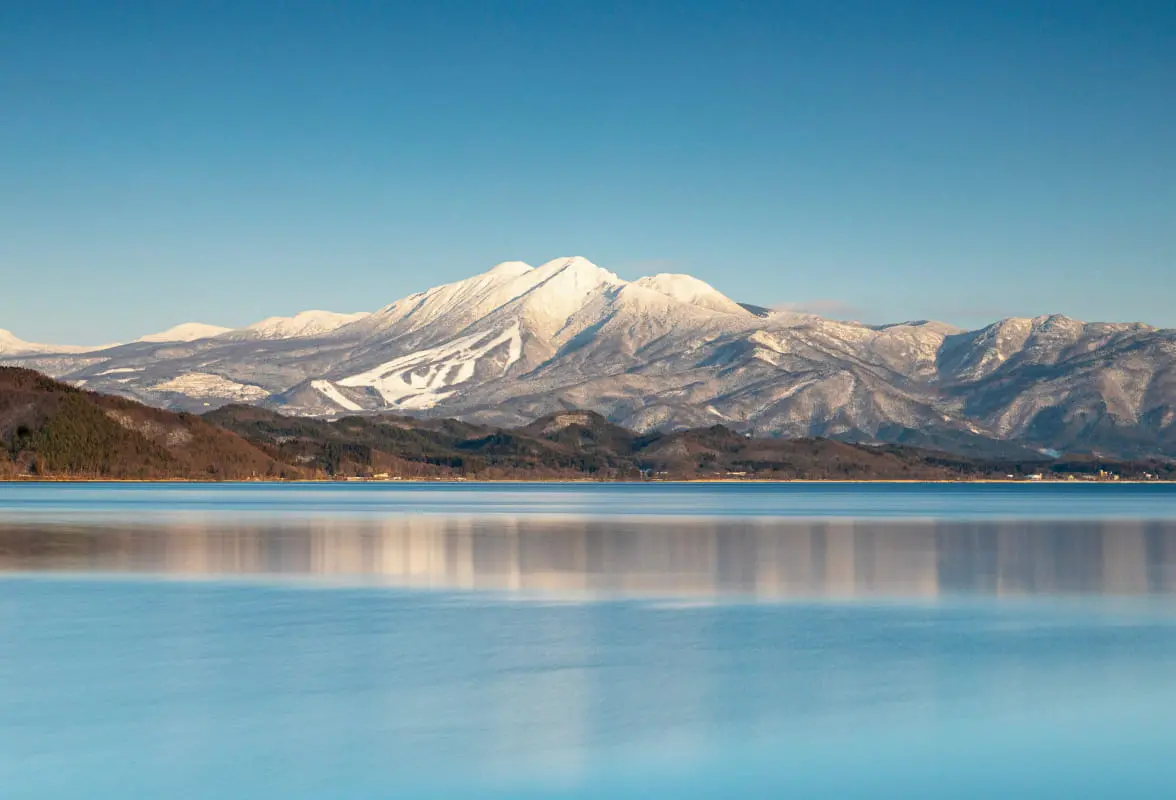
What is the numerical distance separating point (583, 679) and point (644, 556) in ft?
124

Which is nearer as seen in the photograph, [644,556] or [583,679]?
[583,679]

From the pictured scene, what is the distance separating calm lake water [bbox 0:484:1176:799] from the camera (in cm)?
2148

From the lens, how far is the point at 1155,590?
50062 millimetres

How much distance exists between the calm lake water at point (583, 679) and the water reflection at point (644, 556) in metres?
0.47

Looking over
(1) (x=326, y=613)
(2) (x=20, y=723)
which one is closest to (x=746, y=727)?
(2) (x=20, y=723)

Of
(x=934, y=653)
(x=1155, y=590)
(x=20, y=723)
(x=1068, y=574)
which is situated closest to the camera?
(x=20, y=723)

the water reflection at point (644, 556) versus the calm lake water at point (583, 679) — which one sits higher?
the calm lake water at point (583, 679)

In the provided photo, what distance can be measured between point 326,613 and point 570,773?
70.4 feet

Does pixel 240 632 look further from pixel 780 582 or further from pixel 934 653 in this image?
pixel 780 582

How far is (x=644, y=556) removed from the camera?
66812 mm

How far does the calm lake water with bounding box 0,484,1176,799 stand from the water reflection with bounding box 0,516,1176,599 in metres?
0.47

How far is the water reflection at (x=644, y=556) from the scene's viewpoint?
5200cm

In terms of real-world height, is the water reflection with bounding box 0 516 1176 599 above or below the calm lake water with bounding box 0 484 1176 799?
below

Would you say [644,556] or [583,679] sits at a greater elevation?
[583,679]
